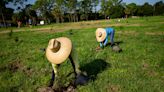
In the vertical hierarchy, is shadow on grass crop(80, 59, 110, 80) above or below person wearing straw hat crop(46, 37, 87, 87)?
below

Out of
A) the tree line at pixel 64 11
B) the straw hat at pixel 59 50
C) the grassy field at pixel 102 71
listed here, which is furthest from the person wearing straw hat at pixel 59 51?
the tree line at pixel 64 11

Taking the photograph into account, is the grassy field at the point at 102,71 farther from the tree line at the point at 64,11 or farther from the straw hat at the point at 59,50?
the tree line at the point at 64,11

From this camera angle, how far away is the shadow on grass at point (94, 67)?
7.76 meters

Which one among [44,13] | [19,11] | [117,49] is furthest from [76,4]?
[117,49]

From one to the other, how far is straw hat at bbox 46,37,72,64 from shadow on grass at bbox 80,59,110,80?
5.57ft

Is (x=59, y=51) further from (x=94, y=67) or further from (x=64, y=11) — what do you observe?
(x=64, y=11)

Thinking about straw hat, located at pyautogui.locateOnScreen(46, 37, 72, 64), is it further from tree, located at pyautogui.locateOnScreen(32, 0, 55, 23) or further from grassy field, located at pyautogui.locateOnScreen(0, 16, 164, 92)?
tree, located at pyautogui.locateOnScreen(32, 0, 55, 23)

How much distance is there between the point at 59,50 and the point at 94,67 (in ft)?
8.84

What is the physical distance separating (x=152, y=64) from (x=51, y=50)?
450cm

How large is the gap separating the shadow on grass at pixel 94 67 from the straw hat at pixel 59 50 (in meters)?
1.70

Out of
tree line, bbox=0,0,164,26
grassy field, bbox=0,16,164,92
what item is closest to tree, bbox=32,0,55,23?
tree line, bbox=0,0,164,26

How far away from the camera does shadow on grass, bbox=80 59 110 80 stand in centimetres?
776

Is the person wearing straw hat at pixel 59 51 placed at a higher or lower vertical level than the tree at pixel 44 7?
lower

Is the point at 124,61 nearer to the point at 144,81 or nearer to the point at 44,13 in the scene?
the point at 144,81
